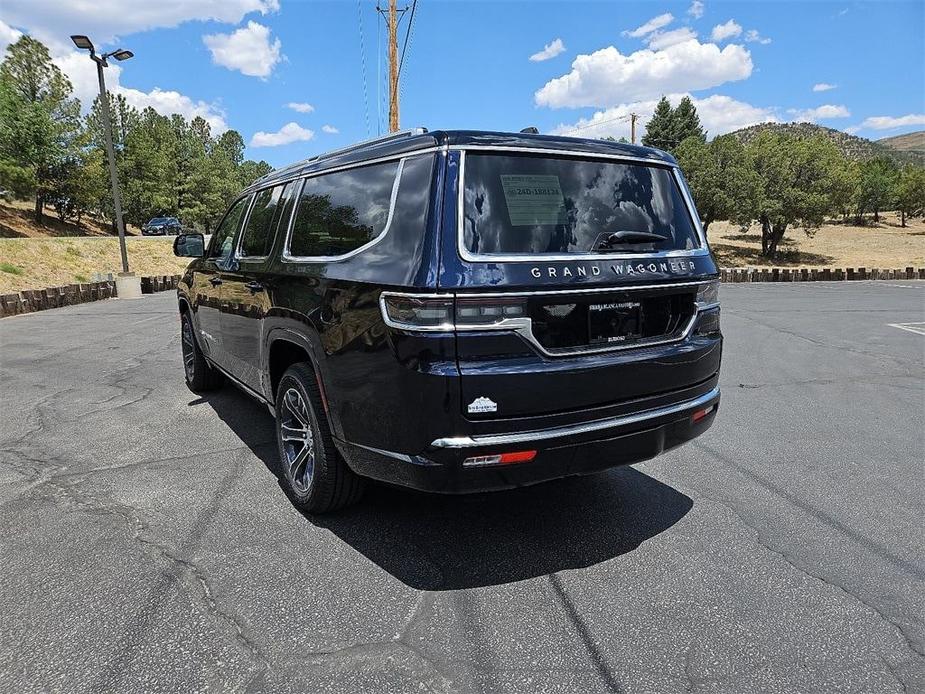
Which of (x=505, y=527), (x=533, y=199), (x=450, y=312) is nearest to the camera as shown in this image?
(x=450, y=312)

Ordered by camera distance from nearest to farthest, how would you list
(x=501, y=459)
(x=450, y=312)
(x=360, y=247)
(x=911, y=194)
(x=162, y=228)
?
(x=450, y=312) → (x=501, y=459) → (x=360, y=247) → (x=162, y=228) → (x=911, y=194)

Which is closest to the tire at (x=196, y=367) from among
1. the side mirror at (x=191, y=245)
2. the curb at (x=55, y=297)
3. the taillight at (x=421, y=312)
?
the side mirror at (x=191, y=245)

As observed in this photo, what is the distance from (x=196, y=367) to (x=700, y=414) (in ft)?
16.3

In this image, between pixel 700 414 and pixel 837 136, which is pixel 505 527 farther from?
pixel 837 136

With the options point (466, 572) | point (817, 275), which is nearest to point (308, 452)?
point (466, 572)

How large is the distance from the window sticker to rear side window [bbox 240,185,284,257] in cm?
185

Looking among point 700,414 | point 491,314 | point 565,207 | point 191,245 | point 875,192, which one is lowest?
point 700,414

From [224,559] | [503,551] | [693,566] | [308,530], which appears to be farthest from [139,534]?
[693,566]

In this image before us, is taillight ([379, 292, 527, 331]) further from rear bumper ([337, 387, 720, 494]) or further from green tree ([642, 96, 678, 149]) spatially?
green tree ([642, 96, 678, 149])

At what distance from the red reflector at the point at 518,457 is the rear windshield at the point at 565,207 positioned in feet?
2.77

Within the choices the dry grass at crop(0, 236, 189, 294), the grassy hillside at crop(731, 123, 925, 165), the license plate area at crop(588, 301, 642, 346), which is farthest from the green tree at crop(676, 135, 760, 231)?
the grassy hillside at crop(731, 123, 925, 165)

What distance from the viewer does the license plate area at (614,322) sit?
2711 mm

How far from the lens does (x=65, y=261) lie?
76.8 feet

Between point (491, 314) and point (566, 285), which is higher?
point (566, 285)
